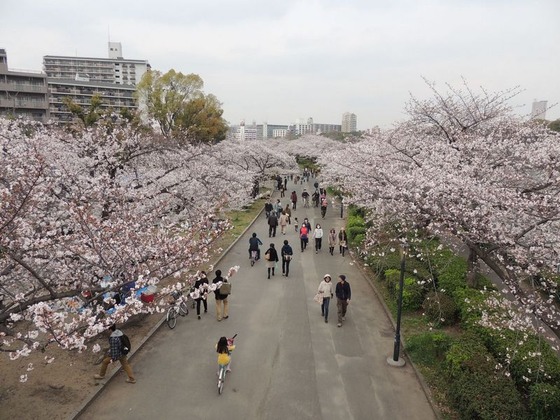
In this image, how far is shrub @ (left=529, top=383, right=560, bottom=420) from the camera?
6.52 metres

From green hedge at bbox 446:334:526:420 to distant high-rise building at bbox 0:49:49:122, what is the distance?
55201 millimetres

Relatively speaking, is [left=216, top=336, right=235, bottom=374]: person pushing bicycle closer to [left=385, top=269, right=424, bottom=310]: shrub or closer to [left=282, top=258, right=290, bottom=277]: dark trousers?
[left=385, top=269, right=424, bottom=310]: shrub

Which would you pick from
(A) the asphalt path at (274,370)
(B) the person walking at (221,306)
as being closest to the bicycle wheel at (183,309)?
(A) the asphalt path at (274,370)

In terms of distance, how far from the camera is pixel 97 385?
7.82 m

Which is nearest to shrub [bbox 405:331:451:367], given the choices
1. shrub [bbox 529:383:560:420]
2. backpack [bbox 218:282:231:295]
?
shrub [bbox 529:383:560:420]

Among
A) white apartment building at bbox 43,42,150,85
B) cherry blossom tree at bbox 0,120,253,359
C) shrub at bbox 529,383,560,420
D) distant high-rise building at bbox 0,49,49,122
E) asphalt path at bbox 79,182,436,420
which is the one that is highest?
white apartment building at bbox 43,42,150,85

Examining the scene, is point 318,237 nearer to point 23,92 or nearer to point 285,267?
point 285,267

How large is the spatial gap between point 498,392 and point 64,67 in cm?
10941

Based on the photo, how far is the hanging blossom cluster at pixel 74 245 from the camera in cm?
550

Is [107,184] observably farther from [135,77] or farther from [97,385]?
[135,77]

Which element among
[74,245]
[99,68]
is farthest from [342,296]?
[99,68]

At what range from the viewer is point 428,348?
927 centimetres

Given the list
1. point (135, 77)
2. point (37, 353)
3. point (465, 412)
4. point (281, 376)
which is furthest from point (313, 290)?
point (135, 77)

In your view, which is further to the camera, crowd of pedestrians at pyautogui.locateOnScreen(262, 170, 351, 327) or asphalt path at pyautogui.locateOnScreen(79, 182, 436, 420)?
crowd of pedestrians at pyautogui.locateOnScreen(262, 170, 351, 327)
